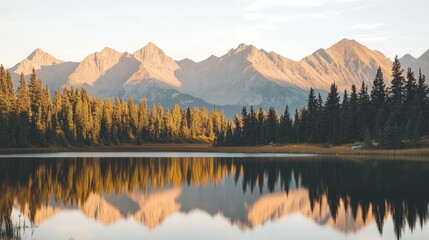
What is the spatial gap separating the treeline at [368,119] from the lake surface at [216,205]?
174 feet

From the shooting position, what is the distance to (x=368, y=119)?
14938 cm

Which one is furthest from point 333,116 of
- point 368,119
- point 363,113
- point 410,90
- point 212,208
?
point 212,208

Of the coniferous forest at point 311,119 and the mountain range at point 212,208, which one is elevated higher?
the coniferous forest at point 311,119

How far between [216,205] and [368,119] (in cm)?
10668

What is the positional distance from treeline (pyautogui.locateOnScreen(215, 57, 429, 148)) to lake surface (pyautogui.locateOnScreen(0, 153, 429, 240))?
174 ft

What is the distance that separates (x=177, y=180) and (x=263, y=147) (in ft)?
355

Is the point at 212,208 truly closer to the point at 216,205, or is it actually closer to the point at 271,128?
the point at 216,205

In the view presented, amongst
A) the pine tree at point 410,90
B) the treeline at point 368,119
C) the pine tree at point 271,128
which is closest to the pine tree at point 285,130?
the treeline at point 368,119

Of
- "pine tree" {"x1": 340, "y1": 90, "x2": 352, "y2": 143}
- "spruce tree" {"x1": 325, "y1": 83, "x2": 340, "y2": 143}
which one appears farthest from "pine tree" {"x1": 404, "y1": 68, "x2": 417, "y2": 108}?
"spruce tree" {"x1": 325, "y1": 83, "x2": 340, "y2": 143}

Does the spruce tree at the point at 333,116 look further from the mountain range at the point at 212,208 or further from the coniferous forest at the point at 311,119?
Answer: the mountain range at the point at 212,208

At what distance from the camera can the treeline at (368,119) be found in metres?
130

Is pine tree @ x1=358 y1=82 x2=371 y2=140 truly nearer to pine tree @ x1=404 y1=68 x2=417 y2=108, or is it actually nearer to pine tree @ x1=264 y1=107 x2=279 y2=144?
pine tree @ x1=404 y1=68 x2=417 y2=108

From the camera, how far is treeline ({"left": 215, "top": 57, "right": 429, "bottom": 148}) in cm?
12950

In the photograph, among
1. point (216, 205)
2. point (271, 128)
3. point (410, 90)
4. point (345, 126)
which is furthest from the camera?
point (271, 128)
